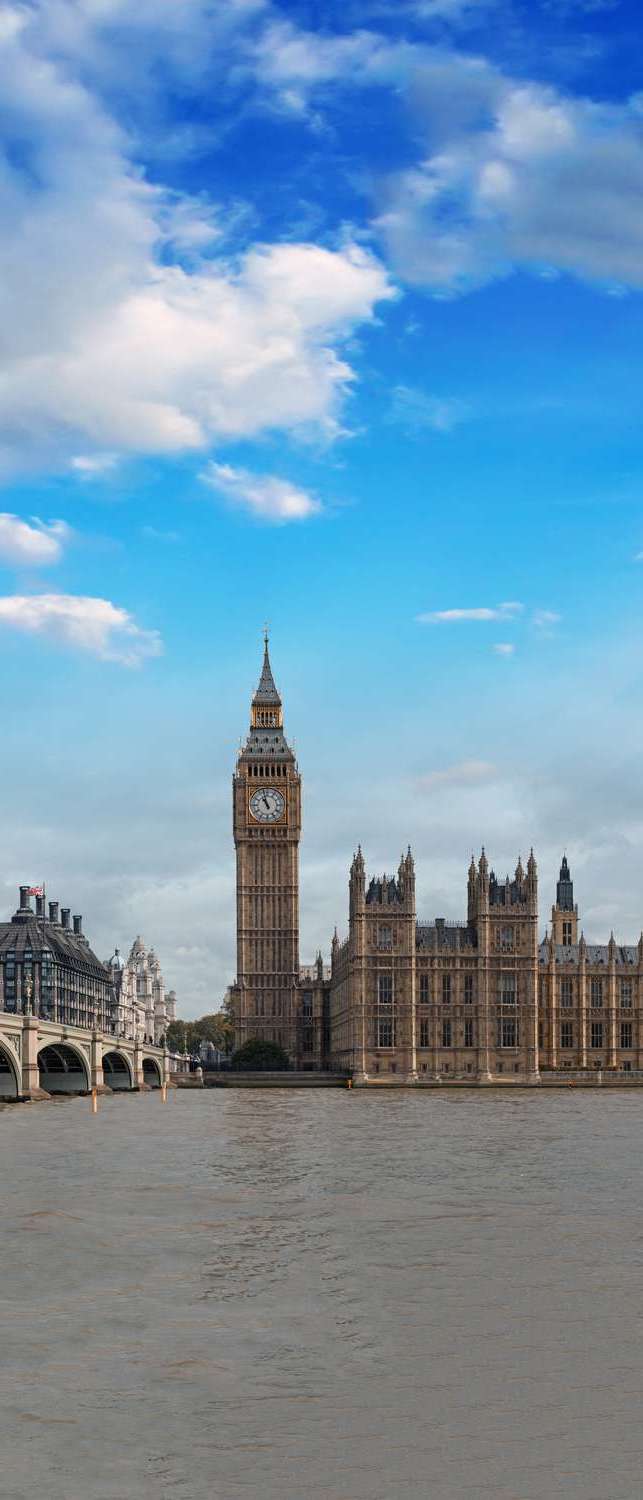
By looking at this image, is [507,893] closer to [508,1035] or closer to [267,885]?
[508,1035]

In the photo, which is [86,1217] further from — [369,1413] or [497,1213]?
[369,1413]

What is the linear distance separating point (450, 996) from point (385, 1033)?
7377 mm

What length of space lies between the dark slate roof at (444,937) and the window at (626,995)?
17189 mm

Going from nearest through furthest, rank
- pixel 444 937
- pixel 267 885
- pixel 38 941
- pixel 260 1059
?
pixel 444 937 → pixel 260 1059 → pixel 38 941 → pixel 267 885

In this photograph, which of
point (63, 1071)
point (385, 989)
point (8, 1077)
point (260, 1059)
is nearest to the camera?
point (8, 1077)

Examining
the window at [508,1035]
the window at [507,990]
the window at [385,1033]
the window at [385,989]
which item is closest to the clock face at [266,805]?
the window at [385,989]

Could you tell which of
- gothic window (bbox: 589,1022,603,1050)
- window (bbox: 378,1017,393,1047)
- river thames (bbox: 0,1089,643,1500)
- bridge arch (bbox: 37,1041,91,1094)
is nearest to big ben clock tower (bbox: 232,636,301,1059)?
window (bbox: 378,1017,393,1047)

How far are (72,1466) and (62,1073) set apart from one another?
98868mm

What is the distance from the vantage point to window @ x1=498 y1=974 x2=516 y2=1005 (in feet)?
480

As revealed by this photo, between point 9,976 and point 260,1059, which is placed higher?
point 9,976

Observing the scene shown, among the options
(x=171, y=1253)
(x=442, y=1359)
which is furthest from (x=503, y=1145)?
(x=442, y=1359)

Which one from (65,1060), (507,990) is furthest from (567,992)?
(65,1060)

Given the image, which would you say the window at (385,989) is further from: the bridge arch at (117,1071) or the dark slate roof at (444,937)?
the bridge arch at (117,1071)

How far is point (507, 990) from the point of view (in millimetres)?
146875
